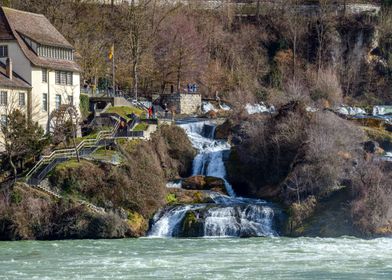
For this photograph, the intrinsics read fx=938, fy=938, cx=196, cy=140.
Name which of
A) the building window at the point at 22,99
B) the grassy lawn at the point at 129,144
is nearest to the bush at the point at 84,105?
the building window at the point at 22,99

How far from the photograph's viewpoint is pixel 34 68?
7500 cm

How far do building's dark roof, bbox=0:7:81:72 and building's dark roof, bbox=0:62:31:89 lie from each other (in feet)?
5.92

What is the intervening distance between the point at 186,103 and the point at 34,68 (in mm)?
21416

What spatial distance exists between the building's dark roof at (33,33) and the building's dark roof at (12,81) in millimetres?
1805

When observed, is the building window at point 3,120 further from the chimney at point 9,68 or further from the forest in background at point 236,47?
the forest in background at point 236,47

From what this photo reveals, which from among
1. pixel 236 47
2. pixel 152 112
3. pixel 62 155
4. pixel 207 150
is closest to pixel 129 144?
pixel 62 155

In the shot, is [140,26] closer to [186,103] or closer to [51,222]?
[186,103]

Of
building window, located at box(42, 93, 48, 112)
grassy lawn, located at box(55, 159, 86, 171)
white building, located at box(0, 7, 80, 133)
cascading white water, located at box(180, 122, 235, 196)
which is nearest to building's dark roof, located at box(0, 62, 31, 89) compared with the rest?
white building, located at box(0, 7, 80, 133)

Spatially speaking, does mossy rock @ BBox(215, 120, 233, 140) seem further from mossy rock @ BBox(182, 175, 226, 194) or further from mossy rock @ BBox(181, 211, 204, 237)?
mossy rock @ BBox(181, 211, 204, 237)

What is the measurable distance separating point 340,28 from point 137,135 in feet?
166

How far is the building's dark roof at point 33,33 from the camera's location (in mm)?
75188

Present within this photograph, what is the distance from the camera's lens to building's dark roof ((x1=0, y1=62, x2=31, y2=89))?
72.0m

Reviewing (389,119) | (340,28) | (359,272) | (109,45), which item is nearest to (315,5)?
(340,28)

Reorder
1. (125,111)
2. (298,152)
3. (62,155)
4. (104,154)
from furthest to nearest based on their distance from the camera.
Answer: (125,111)
(104,154)
(298,152)
(62,155)
